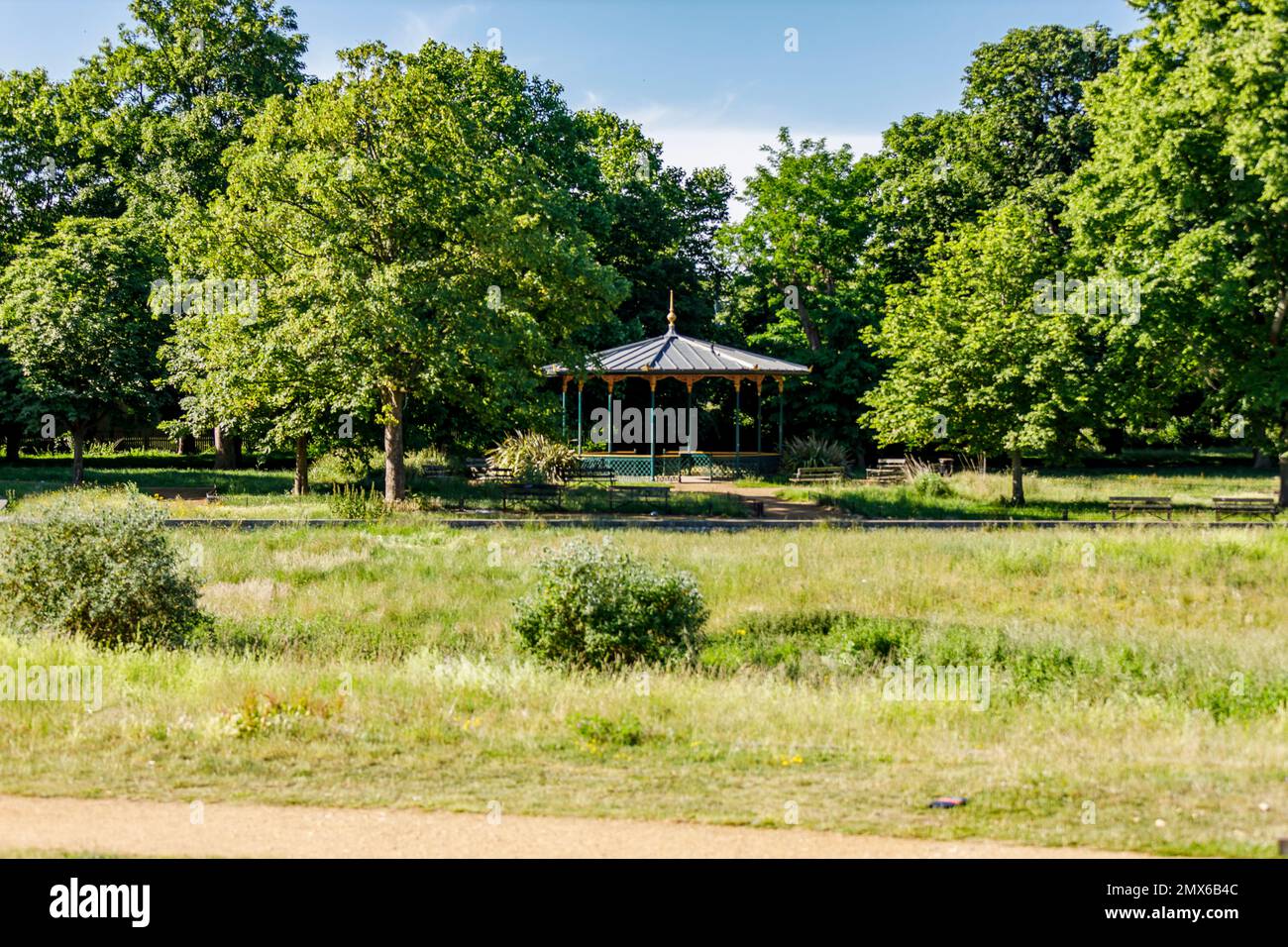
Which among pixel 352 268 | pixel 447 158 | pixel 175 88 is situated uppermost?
pixel 175 88

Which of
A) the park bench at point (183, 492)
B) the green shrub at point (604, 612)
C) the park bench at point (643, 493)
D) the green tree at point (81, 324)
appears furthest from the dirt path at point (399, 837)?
the green tree at point (81, 324)

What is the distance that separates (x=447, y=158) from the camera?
26766mm

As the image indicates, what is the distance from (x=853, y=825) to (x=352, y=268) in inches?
832

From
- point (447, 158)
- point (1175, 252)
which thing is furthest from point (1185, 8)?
point (447, 158)

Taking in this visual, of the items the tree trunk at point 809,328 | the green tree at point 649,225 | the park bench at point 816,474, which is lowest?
the park bench at point 816,474

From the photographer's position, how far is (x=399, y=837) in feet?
22.1

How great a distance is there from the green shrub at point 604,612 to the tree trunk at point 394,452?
14387 millimetres

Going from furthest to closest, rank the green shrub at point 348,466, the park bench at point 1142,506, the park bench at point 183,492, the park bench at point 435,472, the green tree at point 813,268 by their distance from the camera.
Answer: the green tree at point 813,268
the green shrub at point 348,466
the park bench at point 435,472
the park bench at point 183,492
the park bench at point 1142,506

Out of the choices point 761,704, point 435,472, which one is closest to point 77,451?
point 435,472

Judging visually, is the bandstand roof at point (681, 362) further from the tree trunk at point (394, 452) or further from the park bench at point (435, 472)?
the tree trunk at point (394, 452)

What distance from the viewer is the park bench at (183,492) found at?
29.3m

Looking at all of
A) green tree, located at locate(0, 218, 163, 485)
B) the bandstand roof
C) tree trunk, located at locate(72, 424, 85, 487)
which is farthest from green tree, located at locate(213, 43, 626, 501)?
tree trunk, located at locate(72, 424, 85, 487)

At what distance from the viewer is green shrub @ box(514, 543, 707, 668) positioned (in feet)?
43.3
